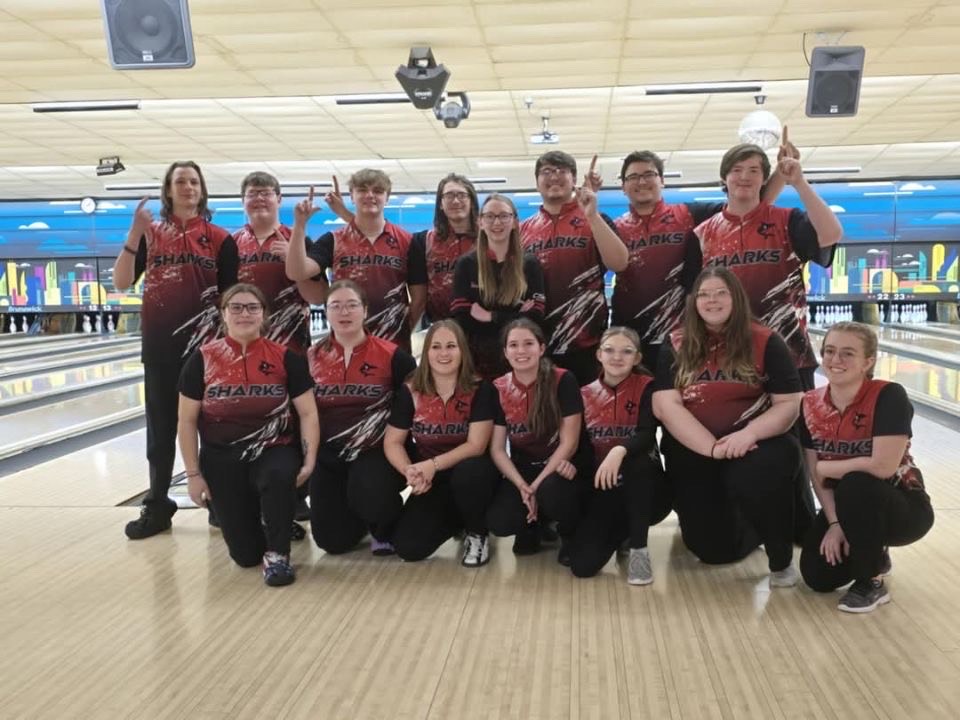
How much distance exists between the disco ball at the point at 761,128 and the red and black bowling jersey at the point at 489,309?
157 inches

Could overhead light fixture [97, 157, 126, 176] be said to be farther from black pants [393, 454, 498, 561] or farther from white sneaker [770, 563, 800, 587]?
white sneaker [770, 563, 800, 587]

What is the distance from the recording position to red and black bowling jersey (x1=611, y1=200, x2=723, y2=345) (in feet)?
7.93

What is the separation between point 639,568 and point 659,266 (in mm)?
864

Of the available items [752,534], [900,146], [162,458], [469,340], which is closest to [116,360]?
[162,458]

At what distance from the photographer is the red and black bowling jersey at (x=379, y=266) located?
2.56 meters

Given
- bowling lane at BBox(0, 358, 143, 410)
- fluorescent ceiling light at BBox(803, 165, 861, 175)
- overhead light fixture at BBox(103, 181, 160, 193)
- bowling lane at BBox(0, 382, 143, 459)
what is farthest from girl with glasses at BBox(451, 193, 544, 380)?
overhead light fixture at BBox(103, 181, 160, 193)

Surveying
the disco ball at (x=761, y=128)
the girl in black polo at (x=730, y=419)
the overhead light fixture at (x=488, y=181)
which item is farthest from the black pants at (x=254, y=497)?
the overhead light fixture at (x=488, y=181)

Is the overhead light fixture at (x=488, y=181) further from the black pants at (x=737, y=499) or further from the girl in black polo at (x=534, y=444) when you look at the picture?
the black pants at (x=737, y=499)

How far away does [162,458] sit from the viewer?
8.48 feet

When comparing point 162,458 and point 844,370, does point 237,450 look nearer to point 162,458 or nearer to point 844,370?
point 162,458

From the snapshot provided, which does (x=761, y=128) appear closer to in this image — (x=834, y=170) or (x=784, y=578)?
(x=834, y=170)

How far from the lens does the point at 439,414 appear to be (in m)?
2.29

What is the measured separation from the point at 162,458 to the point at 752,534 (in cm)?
173

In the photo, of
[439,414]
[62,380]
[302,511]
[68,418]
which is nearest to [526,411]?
[439,414]
